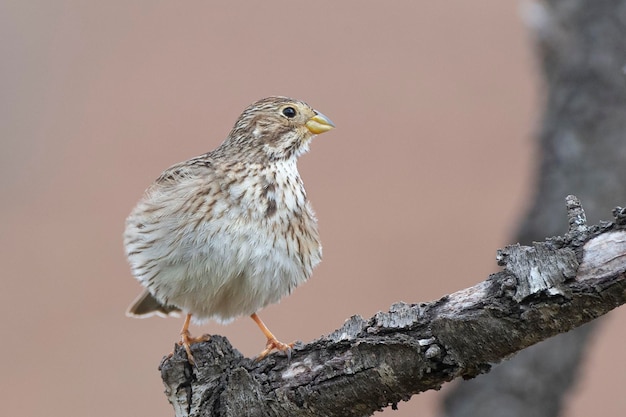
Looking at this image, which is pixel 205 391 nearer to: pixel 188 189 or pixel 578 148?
pixel 188 189

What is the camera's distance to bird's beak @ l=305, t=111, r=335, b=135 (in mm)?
5031

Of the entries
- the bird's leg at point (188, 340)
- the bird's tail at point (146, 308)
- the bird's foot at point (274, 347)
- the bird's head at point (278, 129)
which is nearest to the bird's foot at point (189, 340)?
the bird's leg at point (188, 340)

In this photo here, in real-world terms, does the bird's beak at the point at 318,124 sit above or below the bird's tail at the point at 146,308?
above

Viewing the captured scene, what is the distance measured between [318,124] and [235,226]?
2.88 ft

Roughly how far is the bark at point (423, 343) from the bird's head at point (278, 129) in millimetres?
1301

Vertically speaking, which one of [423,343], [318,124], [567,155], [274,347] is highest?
[318,124]

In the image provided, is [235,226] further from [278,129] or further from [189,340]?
[278,129]

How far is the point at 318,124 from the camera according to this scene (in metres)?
5.06

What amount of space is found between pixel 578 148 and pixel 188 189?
2.86 m

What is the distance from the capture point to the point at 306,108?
5.10 m


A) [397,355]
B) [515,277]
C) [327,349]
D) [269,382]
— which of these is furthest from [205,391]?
[515,277]

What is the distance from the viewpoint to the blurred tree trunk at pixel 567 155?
6.01 m

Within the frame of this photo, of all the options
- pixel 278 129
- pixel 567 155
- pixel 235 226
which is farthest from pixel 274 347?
pixel 567 155

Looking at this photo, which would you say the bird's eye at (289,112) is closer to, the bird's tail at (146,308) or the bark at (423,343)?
the bird's tail at (146,308)
